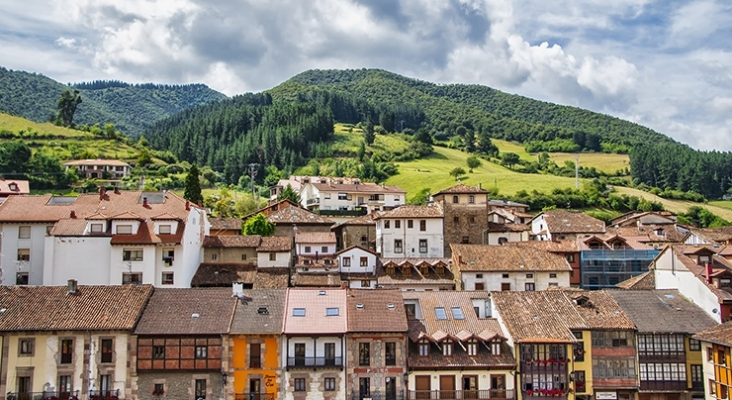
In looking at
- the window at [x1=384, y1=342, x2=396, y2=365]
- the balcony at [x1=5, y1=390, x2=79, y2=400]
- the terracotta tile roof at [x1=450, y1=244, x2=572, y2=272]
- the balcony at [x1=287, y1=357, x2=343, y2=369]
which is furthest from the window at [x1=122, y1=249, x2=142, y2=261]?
the terracotta tile roof at [x1=450, y1=244, x2=572, y2=272]

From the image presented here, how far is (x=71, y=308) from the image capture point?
47.1 meters

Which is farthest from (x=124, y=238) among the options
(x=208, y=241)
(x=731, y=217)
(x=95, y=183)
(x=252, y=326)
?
(x=731, y=217)

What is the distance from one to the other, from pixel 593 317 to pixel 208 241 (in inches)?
1484

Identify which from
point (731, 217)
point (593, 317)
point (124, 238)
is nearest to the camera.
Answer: point (593, 317)

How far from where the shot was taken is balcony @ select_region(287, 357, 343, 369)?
46.9m

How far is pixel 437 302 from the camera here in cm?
5325

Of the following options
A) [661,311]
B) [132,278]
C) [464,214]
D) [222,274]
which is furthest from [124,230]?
[661,311]

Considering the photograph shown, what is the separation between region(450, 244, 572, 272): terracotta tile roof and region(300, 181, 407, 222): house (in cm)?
3857

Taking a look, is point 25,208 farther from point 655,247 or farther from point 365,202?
point 655,247

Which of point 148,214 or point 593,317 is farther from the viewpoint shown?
point 148,214

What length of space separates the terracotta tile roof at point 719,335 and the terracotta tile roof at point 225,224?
169 feet

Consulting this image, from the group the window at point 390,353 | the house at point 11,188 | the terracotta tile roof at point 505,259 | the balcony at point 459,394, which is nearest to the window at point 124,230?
the window at point 390,353

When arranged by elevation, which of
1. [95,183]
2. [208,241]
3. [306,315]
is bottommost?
[306,315]

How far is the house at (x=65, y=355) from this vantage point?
44938 millimetres
